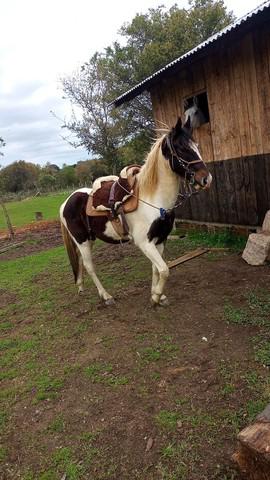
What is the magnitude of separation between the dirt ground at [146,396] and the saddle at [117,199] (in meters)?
1.17

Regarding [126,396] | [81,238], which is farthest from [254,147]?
[126,396]

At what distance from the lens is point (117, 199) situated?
4574 mm

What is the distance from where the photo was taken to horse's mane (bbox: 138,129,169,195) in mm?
4258

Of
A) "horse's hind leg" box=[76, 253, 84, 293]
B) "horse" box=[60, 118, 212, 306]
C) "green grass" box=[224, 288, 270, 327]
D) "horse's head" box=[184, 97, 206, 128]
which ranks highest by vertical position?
"horse's head" box=[184, 97, 206, 128]

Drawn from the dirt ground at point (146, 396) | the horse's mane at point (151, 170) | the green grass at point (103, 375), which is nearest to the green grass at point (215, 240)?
the dirt ground at point (146, 396)

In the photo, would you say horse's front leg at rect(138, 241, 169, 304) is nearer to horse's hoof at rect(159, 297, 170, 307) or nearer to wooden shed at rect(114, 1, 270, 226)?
horse's hoof at rect(159, 297, 170, 307)

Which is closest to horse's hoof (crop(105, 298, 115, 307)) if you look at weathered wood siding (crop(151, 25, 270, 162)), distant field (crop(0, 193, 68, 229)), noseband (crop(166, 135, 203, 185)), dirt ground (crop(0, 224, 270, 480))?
dirt ground (crop(0, 224, 270, 480))

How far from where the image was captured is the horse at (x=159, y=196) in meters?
3.95

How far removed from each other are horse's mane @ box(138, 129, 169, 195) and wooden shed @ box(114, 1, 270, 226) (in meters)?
2.28

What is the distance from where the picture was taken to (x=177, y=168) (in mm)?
4078

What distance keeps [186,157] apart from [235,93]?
309cm

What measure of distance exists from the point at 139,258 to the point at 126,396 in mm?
4334

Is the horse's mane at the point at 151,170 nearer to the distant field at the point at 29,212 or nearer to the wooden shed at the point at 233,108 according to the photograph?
the wooden shed at the point at 233,108

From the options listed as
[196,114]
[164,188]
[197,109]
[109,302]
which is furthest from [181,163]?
[197,109]
